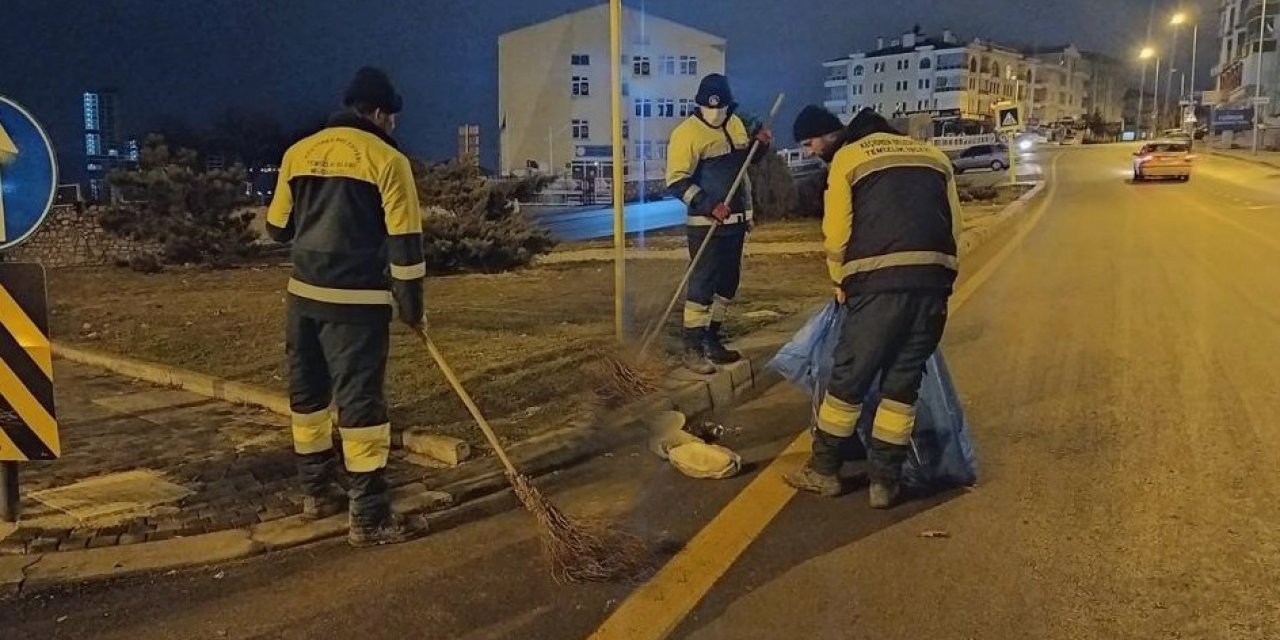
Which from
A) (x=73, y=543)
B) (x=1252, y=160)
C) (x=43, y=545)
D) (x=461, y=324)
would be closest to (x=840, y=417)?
(x=73, y=543)

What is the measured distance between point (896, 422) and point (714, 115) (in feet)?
9.31

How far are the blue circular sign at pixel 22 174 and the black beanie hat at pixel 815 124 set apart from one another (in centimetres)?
327

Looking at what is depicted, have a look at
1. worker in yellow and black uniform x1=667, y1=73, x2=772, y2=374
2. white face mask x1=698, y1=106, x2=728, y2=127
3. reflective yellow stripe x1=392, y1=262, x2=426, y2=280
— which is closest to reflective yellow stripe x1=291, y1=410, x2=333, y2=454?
reflective yellow stripe x1=392, y1=262, x2=426, y2=280

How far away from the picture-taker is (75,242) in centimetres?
1622

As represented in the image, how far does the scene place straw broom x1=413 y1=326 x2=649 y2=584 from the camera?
152 inches

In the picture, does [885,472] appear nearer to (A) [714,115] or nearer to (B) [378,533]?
(B) [378,533]

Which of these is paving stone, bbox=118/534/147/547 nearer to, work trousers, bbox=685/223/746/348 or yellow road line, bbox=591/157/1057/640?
yellow road line, bbox=591/157/1057/640

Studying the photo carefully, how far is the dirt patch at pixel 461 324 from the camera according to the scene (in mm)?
6281

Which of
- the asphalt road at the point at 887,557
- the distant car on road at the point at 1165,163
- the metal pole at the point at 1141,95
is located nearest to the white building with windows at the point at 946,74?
the distant car on road at the point at 1165,163

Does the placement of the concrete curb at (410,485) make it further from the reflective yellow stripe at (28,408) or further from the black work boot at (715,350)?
the reflective yellow stripe at (28,408)

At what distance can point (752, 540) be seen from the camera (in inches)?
165

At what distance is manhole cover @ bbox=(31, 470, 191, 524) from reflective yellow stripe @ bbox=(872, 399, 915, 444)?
3205 millimetres

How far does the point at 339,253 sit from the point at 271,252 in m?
13.1

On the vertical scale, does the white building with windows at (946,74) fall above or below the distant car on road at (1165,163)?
above
